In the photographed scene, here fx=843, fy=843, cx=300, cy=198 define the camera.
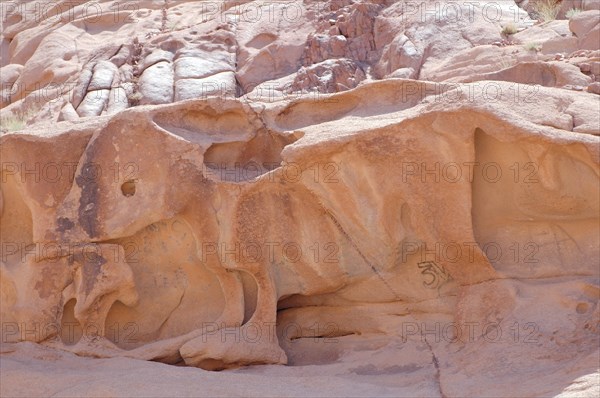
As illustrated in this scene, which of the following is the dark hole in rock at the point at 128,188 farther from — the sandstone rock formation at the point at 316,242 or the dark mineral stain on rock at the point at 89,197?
the dark mineral stain on rock at the point at 89,197

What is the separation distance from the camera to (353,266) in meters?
6.18

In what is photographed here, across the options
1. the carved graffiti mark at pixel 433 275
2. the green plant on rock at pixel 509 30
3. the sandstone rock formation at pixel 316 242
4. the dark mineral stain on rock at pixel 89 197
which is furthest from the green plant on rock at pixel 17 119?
the carved graffiti mark at pixel 433 275

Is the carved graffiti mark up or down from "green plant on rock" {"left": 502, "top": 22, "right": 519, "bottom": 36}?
down

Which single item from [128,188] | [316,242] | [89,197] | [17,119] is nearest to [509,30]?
[316,242]

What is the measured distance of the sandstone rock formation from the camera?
217 inches

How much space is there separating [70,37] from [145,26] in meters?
1.27

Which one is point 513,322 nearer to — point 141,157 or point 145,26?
point 141,157

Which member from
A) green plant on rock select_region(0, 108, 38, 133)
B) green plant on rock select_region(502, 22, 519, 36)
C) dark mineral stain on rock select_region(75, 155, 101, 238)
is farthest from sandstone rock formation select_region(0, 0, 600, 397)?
green plant on rock select_region(0, 108, 38, 133)

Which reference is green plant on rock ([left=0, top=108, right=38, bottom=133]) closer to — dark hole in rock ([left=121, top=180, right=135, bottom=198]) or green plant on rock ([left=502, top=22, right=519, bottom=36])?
dark hole in rock ([left=121, top=180, right=135, bottom=198])

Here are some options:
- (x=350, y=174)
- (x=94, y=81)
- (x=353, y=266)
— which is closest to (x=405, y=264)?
(x=353, y=266)

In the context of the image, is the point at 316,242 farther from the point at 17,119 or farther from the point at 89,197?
the point at 17,119

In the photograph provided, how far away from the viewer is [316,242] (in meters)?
6.18

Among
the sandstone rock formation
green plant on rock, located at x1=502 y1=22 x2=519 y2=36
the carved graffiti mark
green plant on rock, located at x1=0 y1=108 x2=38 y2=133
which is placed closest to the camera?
the sandstone rock formation

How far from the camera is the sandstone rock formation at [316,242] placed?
5500mm
